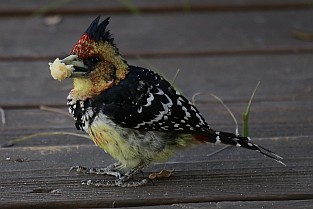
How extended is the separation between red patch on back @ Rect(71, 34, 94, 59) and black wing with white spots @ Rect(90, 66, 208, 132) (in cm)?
16

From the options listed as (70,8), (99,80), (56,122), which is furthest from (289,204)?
(70,8)

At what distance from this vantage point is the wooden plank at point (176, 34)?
4.25 m

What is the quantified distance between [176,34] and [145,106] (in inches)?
63.6

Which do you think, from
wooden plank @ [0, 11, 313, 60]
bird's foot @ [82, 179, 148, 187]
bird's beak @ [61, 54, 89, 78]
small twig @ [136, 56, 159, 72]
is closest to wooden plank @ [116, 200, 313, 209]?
bird's foot @ [82, 179, 148, 187]

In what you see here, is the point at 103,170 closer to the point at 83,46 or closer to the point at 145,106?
the point at 145,106

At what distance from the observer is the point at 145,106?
2.90 m

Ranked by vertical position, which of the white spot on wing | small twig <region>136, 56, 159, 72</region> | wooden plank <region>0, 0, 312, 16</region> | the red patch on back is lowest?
small twig <region>136, 56, 159, 72</region>

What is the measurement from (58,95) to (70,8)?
1076 millimetres

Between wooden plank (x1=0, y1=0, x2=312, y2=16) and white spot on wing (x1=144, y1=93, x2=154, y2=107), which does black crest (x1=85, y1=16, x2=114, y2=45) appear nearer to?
white spot on wing (x1=144, y1=93, x2=154, y2=107)

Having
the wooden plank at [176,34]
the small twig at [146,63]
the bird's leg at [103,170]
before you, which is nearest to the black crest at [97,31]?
the bird's leg at [103,170]

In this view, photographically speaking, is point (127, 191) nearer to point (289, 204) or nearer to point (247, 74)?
point (289, 204)

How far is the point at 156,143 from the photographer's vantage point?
2908 millimetres

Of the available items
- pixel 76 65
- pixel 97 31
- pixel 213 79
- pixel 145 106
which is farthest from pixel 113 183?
pixel 213 79

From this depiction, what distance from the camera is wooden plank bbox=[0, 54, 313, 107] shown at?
12.3ft
